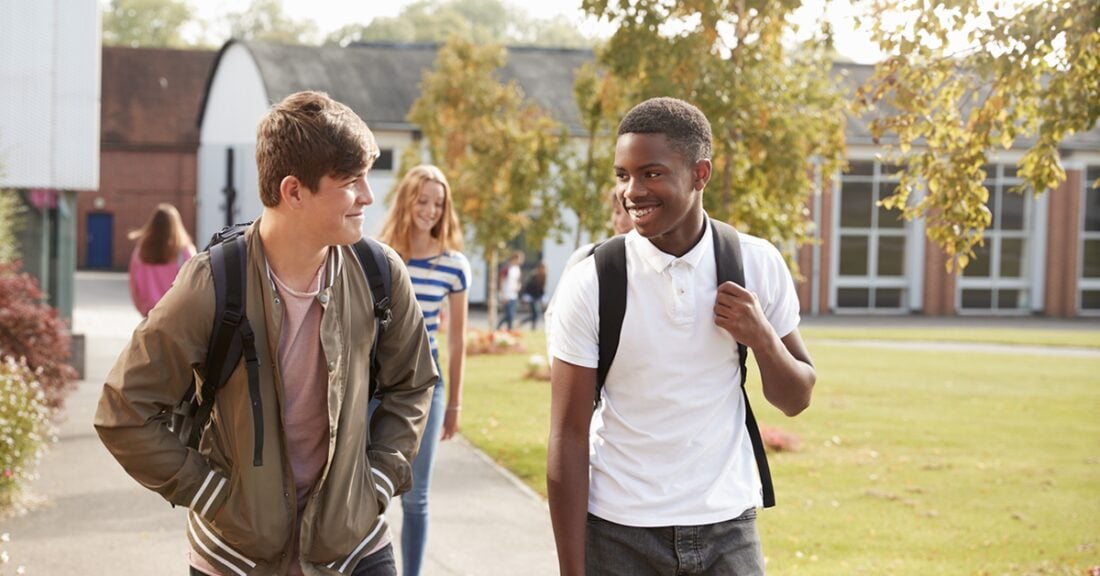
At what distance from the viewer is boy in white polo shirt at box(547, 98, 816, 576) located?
3.34m

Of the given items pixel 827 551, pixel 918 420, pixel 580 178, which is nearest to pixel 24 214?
pixel 580 178

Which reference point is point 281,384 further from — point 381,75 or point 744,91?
point 381,75

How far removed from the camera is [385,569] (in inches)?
136

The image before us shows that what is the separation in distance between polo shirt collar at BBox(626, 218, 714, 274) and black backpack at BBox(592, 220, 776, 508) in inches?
1.0

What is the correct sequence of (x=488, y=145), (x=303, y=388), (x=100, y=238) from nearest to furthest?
(x=303, y=388), (x=488, y=145), (x=100, y=238)

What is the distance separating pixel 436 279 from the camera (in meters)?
6.52

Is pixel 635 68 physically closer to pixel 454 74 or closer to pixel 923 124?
pixel 923 124

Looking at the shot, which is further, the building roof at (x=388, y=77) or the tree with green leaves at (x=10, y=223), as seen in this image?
the building roof at (x=388, y=77)

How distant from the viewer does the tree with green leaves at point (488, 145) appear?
72.0 feet

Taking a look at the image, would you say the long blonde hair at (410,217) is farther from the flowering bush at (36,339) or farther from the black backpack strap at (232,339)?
the flowering bush at (36,339)

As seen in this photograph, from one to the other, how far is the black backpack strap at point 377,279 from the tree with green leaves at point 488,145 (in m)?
18.3

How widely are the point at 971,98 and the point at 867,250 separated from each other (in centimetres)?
3744

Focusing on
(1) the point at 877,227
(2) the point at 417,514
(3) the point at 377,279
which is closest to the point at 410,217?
(2) the point at 417,514

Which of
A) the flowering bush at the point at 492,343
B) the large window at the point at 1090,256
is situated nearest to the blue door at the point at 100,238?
the flowering bush at the point at 492,343
